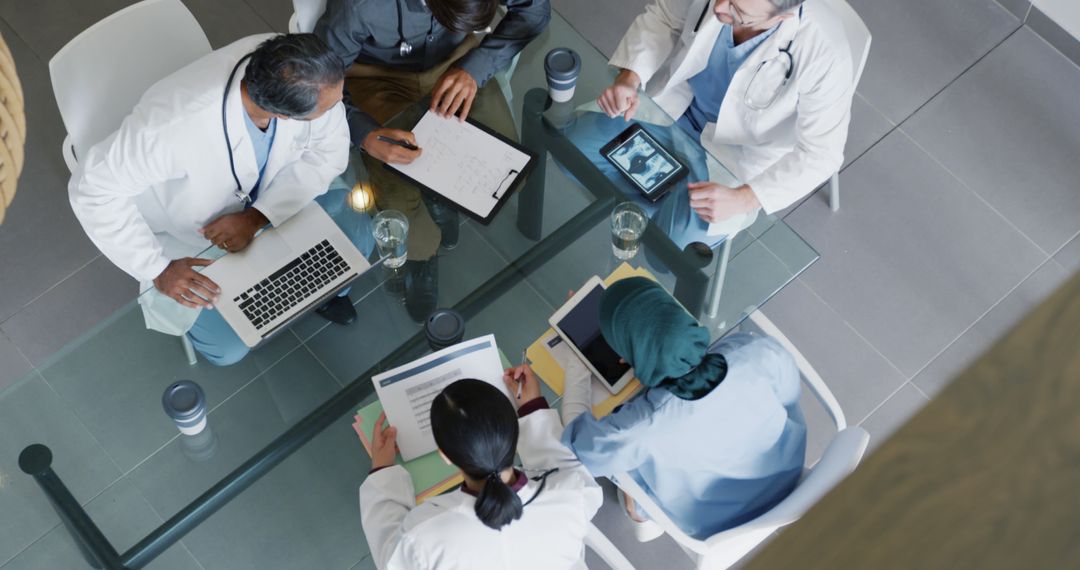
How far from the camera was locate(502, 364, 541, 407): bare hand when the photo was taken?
7.53 ft

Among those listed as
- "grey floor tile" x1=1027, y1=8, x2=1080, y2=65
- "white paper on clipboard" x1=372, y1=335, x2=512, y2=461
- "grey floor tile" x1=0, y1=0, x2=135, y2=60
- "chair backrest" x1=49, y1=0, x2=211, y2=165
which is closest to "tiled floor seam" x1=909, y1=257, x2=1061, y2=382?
"grey floor tile" x1=1027, y1=8, x2=1080, y2=65

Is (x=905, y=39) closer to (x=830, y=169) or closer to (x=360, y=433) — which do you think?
(x=830, y=169)

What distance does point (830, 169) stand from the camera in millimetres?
2637

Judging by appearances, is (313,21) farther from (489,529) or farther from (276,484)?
(489,529)

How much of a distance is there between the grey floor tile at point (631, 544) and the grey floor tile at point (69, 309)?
5.04ft

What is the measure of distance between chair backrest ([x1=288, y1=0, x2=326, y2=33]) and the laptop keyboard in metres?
0.65

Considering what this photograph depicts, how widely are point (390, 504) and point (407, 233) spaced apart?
0.64m

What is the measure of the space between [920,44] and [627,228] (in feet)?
5.79

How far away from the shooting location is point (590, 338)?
2.33 meters

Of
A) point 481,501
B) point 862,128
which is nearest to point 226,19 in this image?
point 862,128

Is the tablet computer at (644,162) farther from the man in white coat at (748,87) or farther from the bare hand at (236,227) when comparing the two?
the bare hand at (236,227)

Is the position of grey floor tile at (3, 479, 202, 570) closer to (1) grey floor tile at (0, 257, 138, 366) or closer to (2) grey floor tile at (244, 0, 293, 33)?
(1) grey floor tile at (0, 257, 138, 366)

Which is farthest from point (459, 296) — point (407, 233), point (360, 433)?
point (360, 433)

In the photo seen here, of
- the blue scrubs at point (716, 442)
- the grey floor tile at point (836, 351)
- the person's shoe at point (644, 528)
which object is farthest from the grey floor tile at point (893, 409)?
the blue scrubs at point (716, 442)
